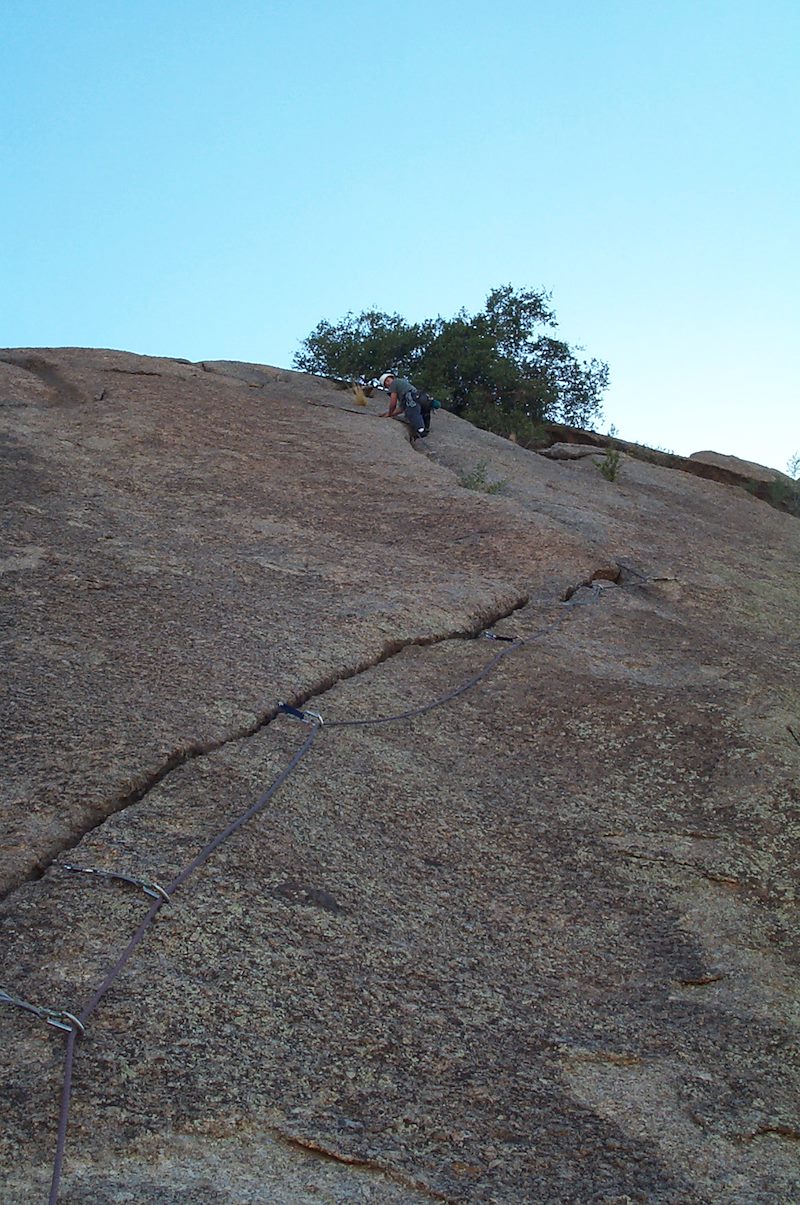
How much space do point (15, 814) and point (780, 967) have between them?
2451 mm

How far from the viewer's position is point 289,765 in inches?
151

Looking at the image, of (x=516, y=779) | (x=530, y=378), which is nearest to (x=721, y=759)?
(x=516, y=779)

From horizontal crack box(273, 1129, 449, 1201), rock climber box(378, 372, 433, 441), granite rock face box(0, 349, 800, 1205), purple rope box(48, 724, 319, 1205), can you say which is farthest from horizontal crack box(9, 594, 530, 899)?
rock climber box(378, 372, 433, 441)

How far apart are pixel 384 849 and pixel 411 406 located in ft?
23.6

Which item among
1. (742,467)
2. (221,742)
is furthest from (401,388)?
(221,742)

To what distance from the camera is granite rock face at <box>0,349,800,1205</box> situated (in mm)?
2424

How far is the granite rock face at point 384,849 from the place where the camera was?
242cm

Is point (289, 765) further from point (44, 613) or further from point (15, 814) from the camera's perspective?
point (44, 613)

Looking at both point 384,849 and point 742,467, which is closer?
point 384,849

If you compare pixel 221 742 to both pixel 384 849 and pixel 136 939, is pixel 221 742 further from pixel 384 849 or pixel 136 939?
pixel 136 939

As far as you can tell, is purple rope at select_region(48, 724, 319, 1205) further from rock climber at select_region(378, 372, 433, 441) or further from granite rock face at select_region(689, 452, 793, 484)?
granite rock face at select_region(689, 452, 793, 484)

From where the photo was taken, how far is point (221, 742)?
3873 mm

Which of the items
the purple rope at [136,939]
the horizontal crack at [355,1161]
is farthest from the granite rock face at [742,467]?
the horizontal crack at [355,1161]

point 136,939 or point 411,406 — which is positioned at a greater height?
point 411,406
